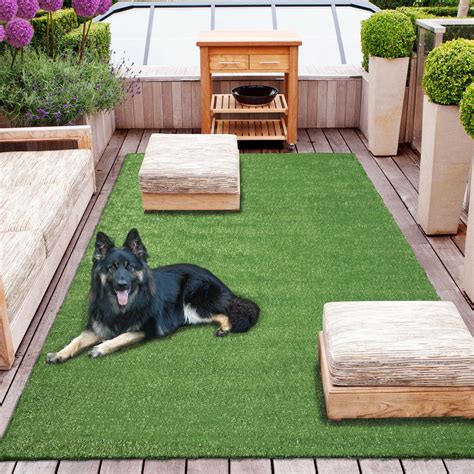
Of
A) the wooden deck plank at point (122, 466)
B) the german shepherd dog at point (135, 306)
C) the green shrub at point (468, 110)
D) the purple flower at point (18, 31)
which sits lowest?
the wooden deck plank at point (122, 466)

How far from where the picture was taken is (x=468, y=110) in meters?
4.11

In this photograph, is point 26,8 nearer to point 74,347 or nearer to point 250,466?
point 74,347

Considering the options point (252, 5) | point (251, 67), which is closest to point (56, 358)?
point (251, 67)

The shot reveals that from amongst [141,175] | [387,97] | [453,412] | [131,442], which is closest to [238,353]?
[131,442]

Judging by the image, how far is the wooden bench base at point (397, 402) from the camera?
10.3 ft

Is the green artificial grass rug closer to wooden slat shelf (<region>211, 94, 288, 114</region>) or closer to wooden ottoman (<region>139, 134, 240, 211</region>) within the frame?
wooden ottoman (<region>139, 134, 240, 211</region>)

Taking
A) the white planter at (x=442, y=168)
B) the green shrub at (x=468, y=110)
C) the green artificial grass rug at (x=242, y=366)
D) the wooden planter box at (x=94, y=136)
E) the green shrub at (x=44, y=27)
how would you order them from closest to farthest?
the green artificial grass rug at (x=242, y=366), the green shrub at (x=468, y=110), the white planter at (x=442, y=168), the wooden planter box at (x=94, y=136), the green shrub at (x=44, y=27)

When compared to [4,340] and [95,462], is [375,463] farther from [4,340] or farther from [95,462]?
[4,340]

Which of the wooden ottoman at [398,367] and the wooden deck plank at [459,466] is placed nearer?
the wooden deck plank at [459,466]

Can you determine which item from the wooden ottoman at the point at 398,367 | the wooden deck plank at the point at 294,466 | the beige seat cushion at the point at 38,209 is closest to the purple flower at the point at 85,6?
the beige seat cushion at the point at 38,209

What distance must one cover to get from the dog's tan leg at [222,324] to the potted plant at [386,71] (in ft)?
10.6

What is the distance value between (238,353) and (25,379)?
0.98 m

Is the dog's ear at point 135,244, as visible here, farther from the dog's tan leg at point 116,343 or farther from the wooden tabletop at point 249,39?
the wooden tabletop at point 249,39

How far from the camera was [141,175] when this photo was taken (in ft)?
17.3
